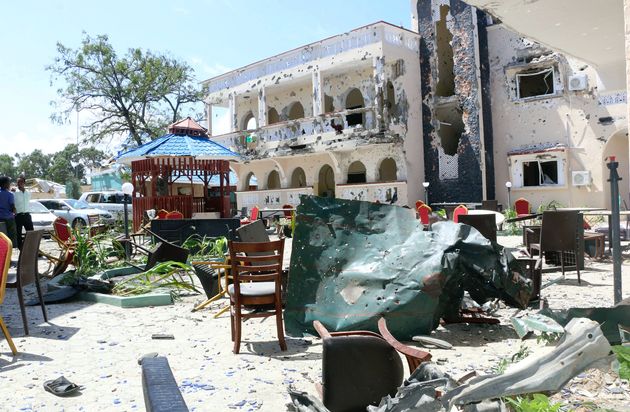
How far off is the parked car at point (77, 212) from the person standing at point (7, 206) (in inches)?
352

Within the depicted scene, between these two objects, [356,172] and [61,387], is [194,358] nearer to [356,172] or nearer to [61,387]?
[61,387]

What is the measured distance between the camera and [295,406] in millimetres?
2682

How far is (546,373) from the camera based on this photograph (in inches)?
88.1

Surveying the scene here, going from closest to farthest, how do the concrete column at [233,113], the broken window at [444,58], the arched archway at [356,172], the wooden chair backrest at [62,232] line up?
the wooden chair backrest at [62,232] < the broken window at [444,58] < the arched archway at [356,172] < the concrete column at [233,113]

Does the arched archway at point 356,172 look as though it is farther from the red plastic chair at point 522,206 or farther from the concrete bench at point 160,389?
the concrete bench at point 160,389

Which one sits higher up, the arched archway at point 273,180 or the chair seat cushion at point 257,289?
the arched archway at point 273,180

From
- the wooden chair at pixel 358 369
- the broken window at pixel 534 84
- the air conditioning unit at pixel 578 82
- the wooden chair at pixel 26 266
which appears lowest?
the wooden chair at pixel 358 369

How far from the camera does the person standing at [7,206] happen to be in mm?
8891

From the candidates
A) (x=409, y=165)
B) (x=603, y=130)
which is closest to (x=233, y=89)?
(x=409, y=165)

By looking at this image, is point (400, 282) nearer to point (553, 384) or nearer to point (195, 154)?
point (553, 384)

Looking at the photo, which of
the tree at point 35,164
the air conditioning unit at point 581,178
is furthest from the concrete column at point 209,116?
the tree at point 35,164

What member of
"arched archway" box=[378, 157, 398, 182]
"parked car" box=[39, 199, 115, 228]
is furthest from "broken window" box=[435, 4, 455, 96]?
"parked car" box=[39, 199, 115, 228]

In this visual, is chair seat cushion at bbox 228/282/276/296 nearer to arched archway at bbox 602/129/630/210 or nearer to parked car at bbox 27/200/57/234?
parked car at bbox 27/200/57/234

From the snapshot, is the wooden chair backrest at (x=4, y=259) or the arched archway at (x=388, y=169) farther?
the arched archway at (x=388, y=169)
